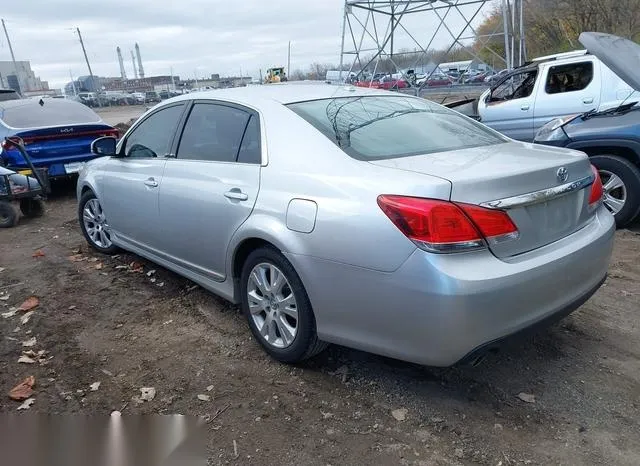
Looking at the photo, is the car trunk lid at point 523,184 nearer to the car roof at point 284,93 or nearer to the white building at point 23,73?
the car roof at point 284,93

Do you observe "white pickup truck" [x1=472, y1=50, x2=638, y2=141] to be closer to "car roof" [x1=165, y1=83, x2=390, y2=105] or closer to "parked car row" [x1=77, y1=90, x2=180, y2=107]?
"car roof" [x1=165, y1=83, x2=390, y2=105]

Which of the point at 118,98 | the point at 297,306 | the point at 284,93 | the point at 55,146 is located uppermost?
the point at 284,93

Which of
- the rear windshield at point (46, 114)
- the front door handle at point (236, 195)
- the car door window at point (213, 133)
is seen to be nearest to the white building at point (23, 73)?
the rear windshield at point (46, 114)

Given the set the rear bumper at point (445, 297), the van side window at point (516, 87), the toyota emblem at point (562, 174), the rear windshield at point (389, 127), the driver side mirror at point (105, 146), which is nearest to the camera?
the rear bumper at point (445, 297)

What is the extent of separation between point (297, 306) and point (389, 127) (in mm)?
1214

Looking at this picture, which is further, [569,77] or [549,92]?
[549,92]

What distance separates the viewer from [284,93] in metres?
3.76

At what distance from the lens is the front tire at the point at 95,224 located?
17.9 feet

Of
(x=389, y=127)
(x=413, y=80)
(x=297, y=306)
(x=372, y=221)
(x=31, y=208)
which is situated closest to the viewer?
(x=372, y=221)

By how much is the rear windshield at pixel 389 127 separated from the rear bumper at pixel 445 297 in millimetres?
725

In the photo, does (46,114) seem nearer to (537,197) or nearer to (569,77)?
(569,77)

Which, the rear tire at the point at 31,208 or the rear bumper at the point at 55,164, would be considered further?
the rear bumper at the point at 55,164

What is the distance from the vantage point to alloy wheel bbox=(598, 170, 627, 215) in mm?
5562

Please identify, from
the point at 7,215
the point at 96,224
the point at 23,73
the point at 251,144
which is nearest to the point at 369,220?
the point at 251,144
